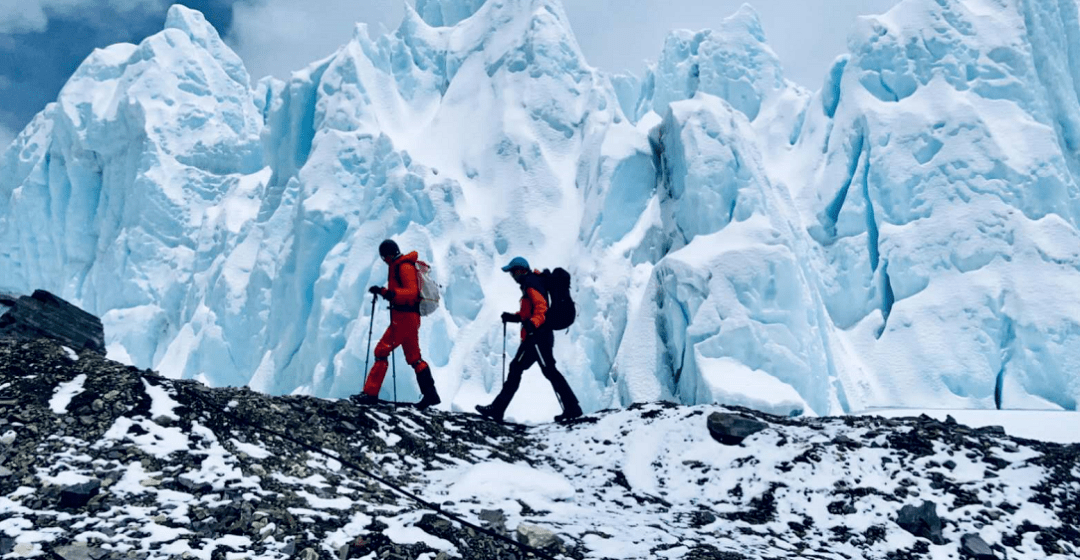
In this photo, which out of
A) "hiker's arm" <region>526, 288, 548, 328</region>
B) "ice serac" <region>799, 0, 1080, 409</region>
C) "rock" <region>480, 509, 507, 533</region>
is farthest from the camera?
"ice serac" <region>799, 0, 1080, 409</region>

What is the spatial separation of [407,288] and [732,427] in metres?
2.75

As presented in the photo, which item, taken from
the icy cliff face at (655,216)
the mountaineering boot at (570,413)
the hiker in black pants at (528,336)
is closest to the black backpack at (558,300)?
the hiker in black pants at (528,336)

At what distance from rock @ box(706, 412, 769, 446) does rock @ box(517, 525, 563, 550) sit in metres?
2.32

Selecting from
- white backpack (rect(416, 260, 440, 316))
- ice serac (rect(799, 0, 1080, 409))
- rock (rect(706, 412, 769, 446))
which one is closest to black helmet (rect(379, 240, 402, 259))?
white backpack (rect(416, 260, 440, 316))

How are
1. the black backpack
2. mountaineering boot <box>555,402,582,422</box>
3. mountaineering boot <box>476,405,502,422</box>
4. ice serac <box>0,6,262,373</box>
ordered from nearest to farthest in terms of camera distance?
mountaineering boot <box>476,405,502,422</box> → the black backpack → mountaineering boot <box>555,402,582,422</box> → ice serac <box>0,6,262,373</box>

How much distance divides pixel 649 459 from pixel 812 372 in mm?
12141

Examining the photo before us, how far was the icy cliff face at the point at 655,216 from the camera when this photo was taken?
1800 centimetres

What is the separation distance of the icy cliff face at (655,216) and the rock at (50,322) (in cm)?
1122

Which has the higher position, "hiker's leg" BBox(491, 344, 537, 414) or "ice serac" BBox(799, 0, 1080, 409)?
"ice serac" BBox(799, 0, 1080, 409)

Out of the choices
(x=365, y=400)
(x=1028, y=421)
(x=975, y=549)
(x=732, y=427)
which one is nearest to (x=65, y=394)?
(x=365, y=400)

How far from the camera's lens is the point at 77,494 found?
3611 mm

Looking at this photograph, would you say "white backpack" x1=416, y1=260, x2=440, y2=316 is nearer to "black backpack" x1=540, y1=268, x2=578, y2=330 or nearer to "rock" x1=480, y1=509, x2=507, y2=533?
"black backpack" x1=540, y1=268, x2=578, y2=330

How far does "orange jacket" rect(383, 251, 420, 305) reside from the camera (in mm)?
6441

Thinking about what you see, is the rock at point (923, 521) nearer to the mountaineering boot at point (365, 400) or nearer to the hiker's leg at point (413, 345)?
the hiker's leg at point (413, 345)
